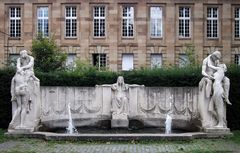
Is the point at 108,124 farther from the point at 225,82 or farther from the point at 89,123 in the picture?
the point at 225,82

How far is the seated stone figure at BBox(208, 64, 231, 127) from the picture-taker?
794 inches

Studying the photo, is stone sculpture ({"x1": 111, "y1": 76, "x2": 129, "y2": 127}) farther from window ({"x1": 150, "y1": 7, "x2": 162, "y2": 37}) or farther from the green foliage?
window ({"x1": 150, "y1": 7, "x2": 162, "y2": 37})

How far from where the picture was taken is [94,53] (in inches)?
2227

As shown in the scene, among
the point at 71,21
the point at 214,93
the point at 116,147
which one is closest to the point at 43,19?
the point at 71,21

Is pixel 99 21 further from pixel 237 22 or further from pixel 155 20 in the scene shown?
pixel 237 22

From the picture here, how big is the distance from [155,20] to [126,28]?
309 cm

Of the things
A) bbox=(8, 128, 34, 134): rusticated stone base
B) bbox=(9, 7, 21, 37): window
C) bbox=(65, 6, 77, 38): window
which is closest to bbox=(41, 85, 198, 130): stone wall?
bbox=(8, 128, 34, 134): rusticated stone base

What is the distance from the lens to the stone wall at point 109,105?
2247 centimetres

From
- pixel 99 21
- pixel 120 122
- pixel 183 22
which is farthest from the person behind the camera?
pixel 183 22

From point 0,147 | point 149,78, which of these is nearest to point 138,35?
point 149,78

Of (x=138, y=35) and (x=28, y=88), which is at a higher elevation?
(x=138, y=35)

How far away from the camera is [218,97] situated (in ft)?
66.3

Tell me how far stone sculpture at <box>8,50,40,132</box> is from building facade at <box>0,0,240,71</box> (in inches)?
1393

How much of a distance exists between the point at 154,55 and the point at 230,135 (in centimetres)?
3696
